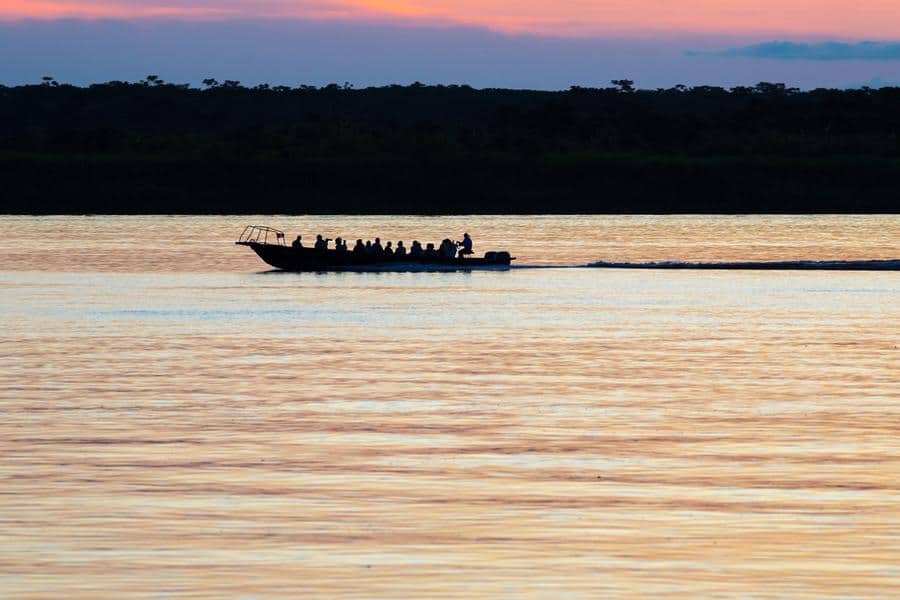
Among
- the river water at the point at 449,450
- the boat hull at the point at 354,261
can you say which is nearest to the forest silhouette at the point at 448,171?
the boat hull at the point at 354,261

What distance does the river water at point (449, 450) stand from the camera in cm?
1432

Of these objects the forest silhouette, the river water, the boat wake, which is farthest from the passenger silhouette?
the forest silhouette

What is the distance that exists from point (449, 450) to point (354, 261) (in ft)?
146

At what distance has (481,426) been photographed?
22328 millimetres

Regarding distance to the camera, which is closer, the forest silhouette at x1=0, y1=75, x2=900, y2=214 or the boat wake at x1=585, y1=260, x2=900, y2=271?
the boat wake at x1=585, y1=260, x2=900, y2=271

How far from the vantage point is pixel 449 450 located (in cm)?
2033

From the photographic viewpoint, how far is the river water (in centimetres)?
1432

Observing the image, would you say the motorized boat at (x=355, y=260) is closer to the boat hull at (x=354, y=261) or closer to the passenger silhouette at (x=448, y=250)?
the boat hull at (x=354, y=261)

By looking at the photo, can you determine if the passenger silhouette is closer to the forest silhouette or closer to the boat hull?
the boat hull

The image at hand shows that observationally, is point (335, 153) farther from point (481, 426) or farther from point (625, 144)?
point (481, 426)

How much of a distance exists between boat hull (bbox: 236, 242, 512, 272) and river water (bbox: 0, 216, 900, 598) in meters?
16.6

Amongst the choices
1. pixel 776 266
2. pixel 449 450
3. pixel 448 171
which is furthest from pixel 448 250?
pixel 448 171

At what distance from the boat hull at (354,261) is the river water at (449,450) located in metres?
16.6

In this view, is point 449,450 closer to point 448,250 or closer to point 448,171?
point 448,250
